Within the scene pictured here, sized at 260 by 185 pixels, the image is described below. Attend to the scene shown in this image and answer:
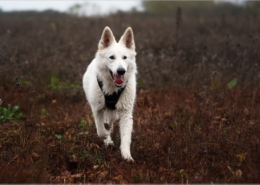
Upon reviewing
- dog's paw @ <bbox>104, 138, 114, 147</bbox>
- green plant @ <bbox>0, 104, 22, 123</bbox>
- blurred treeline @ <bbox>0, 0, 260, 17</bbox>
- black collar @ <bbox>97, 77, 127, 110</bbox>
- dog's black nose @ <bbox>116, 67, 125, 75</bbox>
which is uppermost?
blurred treeline @ <bbox>0, 0, 260, 17</bbox>

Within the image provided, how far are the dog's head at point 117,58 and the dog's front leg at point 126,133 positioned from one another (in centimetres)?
48

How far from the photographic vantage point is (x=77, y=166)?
351cm

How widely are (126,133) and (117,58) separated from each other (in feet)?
3.57

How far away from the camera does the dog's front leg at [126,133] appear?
370 cm

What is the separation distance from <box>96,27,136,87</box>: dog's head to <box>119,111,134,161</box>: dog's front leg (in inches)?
19.0

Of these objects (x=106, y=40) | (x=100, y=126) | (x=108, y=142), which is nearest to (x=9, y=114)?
(x=100, y=126)

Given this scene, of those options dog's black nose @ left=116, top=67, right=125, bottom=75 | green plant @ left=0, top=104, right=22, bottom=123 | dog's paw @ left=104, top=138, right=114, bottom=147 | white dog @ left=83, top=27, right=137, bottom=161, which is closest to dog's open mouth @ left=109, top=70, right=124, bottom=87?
white dog @ left=83, top=27, right=137, bottom=161

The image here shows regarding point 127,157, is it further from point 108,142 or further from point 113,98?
point 113,98

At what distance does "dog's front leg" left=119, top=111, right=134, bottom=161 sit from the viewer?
3701 millimetres

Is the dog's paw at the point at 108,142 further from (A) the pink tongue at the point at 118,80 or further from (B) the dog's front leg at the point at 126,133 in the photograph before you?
(A) the pink tongue at the point at 118,80

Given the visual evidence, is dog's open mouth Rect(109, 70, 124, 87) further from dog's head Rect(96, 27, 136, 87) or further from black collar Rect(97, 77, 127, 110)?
black collar Rect(97, 77, 127, 110)

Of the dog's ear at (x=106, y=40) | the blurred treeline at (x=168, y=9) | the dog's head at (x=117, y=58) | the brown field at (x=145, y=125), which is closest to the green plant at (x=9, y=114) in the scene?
the brown field at (x=145, y=125)

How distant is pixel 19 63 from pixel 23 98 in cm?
270

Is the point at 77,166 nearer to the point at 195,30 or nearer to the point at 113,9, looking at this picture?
the point at 195,30
